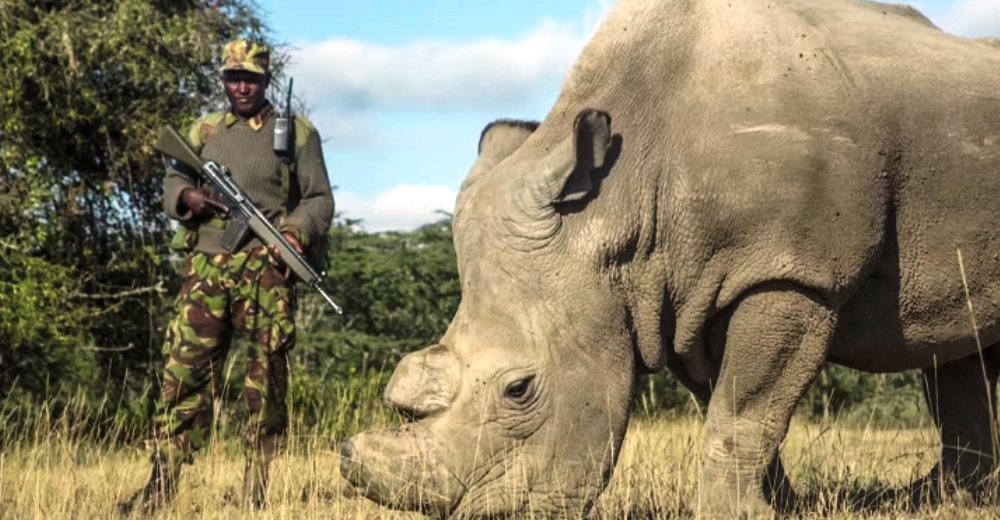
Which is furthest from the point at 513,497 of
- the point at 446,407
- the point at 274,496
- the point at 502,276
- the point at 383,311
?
the point at 383,311

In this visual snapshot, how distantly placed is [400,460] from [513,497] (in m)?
0.45

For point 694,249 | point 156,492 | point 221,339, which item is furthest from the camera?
point 221,339

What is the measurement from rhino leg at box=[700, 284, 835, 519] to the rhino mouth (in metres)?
1.06

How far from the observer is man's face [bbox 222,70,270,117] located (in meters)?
7.73

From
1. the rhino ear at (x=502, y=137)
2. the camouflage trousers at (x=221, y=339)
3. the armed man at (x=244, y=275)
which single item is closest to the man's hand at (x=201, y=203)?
the armed man at (x=244, y=275)

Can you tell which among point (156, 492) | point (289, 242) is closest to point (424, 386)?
point (289, 242)

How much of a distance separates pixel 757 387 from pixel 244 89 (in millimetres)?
3227

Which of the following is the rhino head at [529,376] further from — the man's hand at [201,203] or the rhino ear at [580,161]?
the man's hand at [201,203]

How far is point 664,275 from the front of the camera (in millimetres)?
5949

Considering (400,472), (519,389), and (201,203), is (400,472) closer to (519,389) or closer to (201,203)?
(519,389)

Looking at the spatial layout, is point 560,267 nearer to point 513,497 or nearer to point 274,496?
point 513,497

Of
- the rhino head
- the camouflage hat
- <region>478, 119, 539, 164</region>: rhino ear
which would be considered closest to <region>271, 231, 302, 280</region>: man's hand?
the camouflage hat

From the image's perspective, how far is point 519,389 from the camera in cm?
578

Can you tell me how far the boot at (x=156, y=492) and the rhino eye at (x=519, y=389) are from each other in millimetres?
2131
